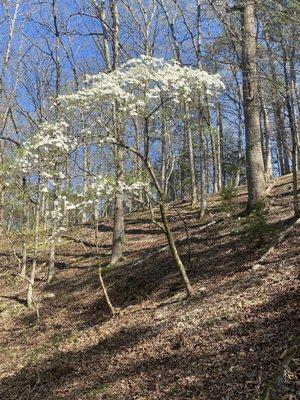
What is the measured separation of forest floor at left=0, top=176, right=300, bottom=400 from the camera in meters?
5.39

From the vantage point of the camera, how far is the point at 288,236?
9.33 metres

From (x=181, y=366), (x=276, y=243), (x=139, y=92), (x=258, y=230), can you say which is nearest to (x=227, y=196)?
(x=258, y=230)

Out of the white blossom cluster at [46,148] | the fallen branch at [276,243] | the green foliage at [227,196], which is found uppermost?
the white blossom cluster at [46,148]

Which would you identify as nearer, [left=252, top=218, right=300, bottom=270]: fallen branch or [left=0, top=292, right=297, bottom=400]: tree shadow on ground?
[left=0, top=292, right=297, bottom=400]: tree shadow on ground

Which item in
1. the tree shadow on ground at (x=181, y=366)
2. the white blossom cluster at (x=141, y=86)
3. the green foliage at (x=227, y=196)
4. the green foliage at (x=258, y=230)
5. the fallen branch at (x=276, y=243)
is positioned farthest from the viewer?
the green foliage at (x=227, y=196)

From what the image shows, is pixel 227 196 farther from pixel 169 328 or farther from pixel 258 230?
pixel 169 328

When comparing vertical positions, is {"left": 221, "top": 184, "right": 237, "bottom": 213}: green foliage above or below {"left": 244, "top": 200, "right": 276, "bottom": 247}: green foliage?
above

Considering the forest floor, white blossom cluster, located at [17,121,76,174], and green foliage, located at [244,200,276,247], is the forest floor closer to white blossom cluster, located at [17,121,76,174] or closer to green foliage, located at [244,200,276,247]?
green foliage, located at [244,200,276,247]

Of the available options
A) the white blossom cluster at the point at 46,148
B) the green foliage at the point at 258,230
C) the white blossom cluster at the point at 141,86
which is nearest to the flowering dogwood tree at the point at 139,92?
the white blossom cluster at the point at 141,86

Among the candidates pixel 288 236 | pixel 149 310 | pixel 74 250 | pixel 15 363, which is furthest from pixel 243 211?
pixel 74 250

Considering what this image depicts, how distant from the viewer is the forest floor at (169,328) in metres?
5.39

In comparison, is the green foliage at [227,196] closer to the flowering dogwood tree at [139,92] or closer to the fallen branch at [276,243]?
the fallen branch at [276,243]

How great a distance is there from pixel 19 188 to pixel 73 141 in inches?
113

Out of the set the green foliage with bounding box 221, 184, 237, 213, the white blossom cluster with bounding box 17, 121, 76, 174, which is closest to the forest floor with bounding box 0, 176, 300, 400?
the green foliage with bounding box 221, 184, 237, 213
